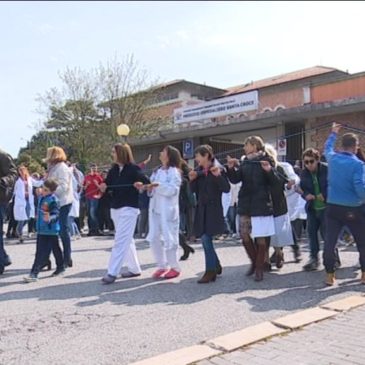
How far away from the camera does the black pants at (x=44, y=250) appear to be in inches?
282

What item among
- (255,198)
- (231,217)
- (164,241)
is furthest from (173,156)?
(231,217)

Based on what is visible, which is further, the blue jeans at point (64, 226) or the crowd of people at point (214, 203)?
the blue jeans at point (64, 226)

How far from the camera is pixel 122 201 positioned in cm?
699

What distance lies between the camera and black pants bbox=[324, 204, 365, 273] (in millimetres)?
6297

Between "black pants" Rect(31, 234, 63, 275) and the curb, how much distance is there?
3532 mm

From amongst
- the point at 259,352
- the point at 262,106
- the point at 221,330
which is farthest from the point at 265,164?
the point at 262,106

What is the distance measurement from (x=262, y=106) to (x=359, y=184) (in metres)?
24.7

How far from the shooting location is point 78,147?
30.6 metres

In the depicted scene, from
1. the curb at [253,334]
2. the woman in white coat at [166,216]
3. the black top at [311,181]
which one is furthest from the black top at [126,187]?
the curb at [253,334]

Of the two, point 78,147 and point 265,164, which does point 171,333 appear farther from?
point 78,147

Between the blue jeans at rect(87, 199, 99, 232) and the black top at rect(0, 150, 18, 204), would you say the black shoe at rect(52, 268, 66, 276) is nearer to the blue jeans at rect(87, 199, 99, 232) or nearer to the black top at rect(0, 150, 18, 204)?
the black top at rect(0, 150, 18, 204)

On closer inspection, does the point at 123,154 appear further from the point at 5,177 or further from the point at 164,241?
the point at 5,177

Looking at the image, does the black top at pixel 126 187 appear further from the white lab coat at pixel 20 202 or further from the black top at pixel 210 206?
the white lab coat at pixel 20 202

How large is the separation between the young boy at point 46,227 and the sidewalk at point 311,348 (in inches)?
153
